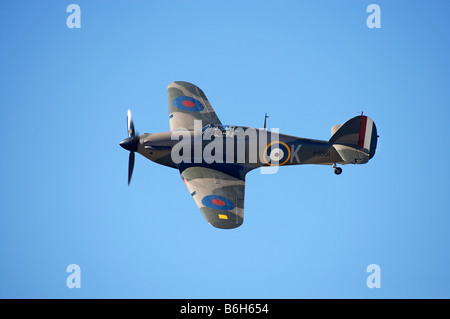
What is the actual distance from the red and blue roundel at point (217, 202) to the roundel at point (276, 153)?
3062 mm

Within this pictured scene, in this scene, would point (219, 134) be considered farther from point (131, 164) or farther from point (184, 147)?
point (131, 164)

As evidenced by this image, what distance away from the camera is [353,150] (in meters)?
30.4

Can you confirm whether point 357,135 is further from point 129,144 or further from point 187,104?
point 129,144

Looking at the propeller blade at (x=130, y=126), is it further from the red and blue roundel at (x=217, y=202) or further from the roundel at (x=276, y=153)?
the roundel at (x=276, y=153)

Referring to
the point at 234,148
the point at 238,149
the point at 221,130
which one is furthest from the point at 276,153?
the point at 221,130

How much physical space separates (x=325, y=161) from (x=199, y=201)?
18.8 ft

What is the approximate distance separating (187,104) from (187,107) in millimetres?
212

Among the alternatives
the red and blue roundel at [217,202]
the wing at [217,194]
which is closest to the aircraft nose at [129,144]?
the wing at [217,194]

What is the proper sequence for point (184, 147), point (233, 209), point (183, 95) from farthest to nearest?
point (183, 95) < point (184, 147) < point (233, 209)

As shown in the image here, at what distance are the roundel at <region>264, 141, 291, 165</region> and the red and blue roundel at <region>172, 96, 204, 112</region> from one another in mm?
4010

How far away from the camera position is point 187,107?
3278 centimetres

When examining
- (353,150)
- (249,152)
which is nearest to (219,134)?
(249,152)

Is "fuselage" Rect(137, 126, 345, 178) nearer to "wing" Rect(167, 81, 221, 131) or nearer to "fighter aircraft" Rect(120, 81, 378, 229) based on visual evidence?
"fighter aircraft" Rect(120, 81, 378, 229)

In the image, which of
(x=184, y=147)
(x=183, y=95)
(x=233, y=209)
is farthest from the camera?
(x=183, y=95)
